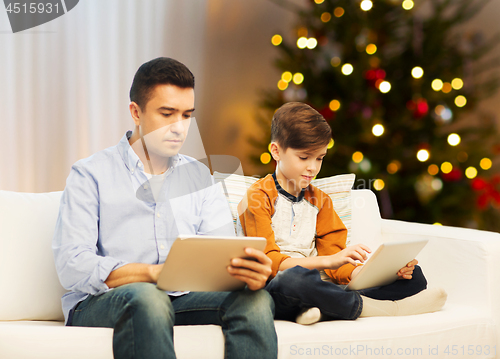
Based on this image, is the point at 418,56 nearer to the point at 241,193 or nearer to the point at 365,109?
the point at 365,109

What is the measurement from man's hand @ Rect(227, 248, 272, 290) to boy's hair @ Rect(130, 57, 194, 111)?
495mm

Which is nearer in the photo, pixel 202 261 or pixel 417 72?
pixel 202 261

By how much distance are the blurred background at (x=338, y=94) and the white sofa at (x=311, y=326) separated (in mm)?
936

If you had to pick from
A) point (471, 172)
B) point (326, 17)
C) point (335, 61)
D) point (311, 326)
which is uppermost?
point (326, 17)

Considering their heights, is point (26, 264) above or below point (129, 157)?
below

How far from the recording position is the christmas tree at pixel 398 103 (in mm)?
2246

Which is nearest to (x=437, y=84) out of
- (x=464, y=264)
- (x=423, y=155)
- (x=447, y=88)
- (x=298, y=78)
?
(x=447, y=88)

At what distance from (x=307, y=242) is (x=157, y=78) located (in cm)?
65

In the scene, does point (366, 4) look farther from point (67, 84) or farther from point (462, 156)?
point (67, 84)

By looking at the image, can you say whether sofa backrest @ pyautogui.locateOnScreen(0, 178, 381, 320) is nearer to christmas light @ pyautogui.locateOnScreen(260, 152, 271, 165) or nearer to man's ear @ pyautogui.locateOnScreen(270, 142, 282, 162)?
man's ear @ pyautogui.locateOnScreen(270, 142, 282, 162)

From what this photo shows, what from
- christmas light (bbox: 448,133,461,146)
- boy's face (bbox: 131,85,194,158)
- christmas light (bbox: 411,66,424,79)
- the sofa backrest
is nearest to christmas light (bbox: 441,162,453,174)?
christmas light (bbox: 448,133,461,146)

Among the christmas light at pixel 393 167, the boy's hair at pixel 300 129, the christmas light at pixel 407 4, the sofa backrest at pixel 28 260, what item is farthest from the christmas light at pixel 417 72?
the sofa backrest at pixel 28 260

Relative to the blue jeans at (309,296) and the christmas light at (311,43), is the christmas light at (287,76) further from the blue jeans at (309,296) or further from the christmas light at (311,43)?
the blue jeans at (309,296)

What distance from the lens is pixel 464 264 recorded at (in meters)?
1.28
